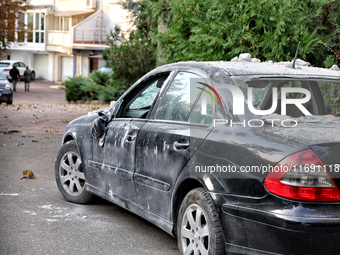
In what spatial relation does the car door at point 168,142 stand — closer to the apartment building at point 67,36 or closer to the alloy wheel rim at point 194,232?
the alloy wheel rim at point 194,232

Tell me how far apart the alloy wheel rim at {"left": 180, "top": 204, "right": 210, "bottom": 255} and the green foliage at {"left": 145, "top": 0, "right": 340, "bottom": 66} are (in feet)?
11.9

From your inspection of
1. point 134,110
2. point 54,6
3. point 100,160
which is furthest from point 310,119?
point 54,6

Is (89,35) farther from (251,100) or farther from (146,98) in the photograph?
(251,100)

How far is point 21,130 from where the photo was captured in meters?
13.3

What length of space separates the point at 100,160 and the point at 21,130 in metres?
8.63

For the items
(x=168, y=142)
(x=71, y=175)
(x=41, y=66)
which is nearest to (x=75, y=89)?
(x=71, y=175)

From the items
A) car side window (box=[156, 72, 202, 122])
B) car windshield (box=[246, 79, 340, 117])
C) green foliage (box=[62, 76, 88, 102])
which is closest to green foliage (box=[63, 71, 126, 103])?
green foliage (box=[62, 76, 88, 102])

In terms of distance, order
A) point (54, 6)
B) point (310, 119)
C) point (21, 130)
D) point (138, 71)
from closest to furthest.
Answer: point (310, 119), point (21, 130), point (138, 71), point (54, 6)

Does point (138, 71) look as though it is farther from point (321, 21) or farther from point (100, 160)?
point (100, 160)

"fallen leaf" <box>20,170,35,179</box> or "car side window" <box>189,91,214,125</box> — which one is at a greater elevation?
"car side window" <box>189,91,214,125</box>

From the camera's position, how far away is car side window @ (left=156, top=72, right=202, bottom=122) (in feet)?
13.8

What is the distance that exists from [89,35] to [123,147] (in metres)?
43.7

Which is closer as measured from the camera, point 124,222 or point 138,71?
point 124,222

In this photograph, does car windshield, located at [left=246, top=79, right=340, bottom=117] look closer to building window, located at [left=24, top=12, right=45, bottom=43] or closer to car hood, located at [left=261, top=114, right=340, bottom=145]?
car hood, located at [left=261, top=114, right=340, bottom=145]
